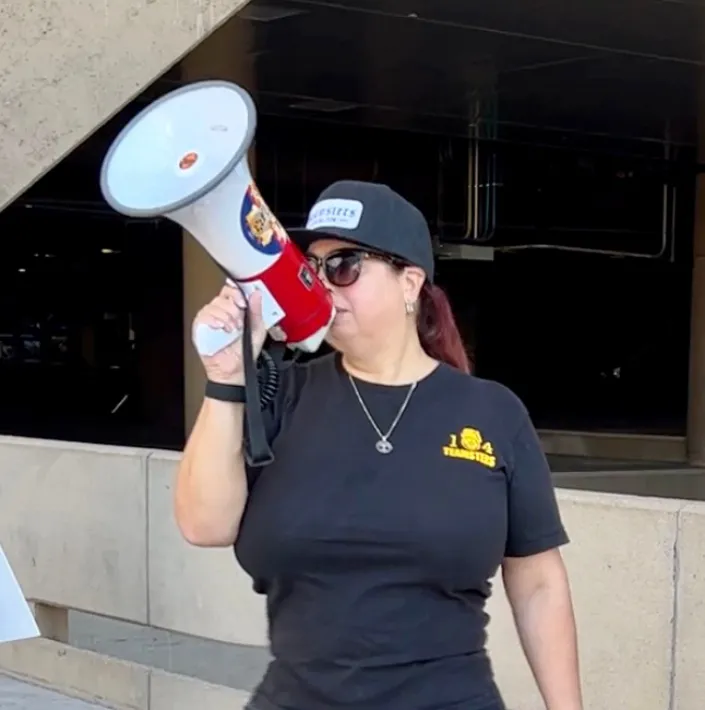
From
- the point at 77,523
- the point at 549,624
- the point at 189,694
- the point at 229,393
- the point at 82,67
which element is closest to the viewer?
the point at 229,393

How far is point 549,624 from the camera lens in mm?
2541

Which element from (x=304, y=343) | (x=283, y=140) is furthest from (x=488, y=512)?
(x=283, y=140)

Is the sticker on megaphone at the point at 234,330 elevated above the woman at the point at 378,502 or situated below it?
above

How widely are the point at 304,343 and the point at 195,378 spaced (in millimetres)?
14139

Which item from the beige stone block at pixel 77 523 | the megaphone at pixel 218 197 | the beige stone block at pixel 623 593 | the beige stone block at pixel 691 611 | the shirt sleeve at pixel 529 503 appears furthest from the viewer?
the beige stone block at pixel 77 523

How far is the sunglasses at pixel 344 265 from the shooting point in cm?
240

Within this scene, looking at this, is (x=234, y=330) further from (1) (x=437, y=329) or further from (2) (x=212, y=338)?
(1) (x=437, y=329)

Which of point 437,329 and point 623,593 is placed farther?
point 623,593

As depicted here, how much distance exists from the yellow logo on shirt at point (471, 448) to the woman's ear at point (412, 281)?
289 millimetres

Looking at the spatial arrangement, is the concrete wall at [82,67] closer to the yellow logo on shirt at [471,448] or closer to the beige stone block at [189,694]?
the beige stone block at [189,694]

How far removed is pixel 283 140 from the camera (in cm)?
1783

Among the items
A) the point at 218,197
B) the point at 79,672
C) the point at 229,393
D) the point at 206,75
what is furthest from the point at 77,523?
the point at 206,75

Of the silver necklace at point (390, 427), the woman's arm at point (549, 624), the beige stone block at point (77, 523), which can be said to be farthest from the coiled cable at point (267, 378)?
the beige stone block at point (77, 523)

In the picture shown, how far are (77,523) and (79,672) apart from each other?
0.74 metres
